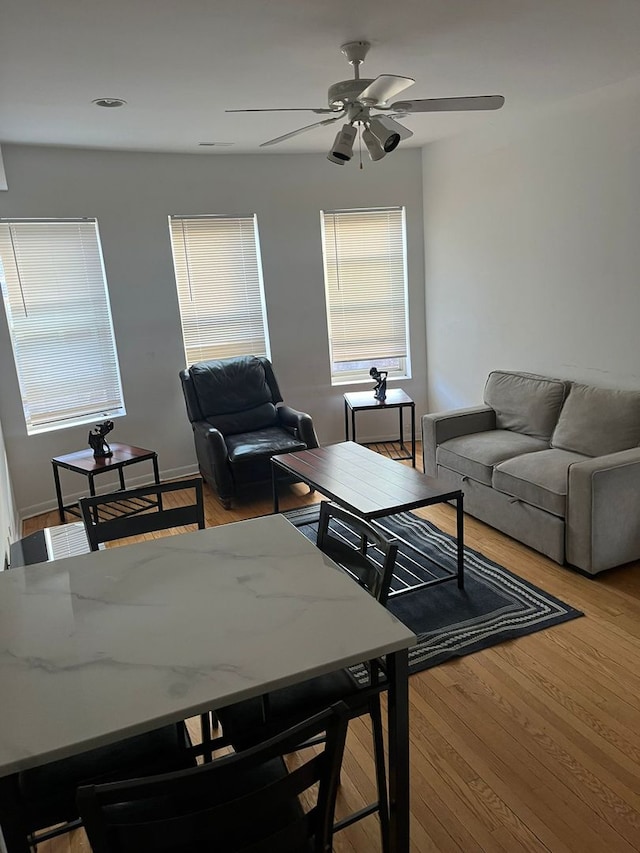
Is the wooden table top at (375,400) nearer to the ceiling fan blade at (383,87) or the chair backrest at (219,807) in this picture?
the ceiling fan blade at (383,87)

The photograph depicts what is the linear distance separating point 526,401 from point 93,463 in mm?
3019

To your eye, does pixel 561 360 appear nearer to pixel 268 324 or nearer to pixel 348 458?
pixel 348 458

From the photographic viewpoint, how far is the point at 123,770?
1.44 metres

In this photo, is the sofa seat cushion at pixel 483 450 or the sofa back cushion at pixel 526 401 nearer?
the sofa seat cushion at pixel 483 450

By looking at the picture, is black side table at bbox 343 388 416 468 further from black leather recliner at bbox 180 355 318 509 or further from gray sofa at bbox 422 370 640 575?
gray sofa at bbox 422 370 640 575

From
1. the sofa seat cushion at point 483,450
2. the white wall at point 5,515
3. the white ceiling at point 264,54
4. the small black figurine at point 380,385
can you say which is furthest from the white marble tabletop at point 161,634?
the small black figurine at point 380,385

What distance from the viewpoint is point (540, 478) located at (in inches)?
134

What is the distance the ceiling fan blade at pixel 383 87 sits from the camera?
245 cm

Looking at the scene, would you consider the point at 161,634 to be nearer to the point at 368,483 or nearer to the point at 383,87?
the point at 368,483

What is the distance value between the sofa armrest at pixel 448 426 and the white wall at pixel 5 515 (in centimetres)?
271

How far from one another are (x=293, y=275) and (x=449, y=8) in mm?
3166

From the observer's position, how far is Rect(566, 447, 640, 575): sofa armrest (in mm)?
3070

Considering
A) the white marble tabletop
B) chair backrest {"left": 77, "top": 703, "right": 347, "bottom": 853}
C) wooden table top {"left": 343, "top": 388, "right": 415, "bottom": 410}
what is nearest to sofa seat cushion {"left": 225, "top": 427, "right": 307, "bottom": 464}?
wooden table top {"left": 343, "top": 388, "right": 415, "bottom": 410}

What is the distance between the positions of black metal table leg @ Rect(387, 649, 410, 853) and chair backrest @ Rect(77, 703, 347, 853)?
0.32 meters
